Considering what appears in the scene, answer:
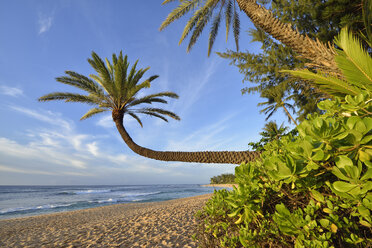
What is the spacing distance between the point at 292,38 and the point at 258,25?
1.31m

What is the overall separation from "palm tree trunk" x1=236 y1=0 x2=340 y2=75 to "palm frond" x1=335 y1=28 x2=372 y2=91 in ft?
8.73

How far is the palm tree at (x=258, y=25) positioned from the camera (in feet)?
16.8

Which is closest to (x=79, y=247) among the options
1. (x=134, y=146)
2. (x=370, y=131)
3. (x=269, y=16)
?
(x=134, y=146)

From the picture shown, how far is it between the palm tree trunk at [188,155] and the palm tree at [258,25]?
11.3 ft

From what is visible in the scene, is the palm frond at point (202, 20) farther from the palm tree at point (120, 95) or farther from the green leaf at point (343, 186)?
the green leaf at point (343, 186)

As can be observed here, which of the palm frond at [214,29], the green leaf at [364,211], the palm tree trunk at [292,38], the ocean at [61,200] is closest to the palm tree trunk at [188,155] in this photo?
the palm tree trunk at [292,38]

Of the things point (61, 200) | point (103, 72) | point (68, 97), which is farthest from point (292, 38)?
point (61, 200)

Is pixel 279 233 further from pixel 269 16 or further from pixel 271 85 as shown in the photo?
pixel 271 85

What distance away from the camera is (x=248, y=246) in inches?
34.5

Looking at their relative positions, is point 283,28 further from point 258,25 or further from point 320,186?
point 320,186

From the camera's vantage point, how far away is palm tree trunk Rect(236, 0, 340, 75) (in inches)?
198

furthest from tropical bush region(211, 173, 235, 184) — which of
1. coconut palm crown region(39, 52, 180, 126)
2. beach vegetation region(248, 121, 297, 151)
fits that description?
coconut palm crown region(39, 52, 180, 126)

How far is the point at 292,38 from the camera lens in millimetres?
5855

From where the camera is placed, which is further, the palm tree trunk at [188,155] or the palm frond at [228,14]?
the palm frond at [228,14]
